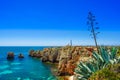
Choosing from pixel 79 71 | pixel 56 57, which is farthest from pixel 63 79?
pixel 56 57

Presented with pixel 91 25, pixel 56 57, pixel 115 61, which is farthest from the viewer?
pixel 56 57

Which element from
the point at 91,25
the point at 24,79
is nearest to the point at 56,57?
the point at 24,79

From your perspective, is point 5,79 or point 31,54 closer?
point 5,79

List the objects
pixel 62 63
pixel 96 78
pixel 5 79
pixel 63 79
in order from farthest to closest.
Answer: pixel 62 63, pixel 5 79, pixel 63 79, pixel 96 78

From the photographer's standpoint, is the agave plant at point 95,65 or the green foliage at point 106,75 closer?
the green foliage at point 106,75

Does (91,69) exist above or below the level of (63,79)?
above

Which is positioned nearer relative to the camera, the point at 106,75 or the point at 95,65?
the point at 106,75

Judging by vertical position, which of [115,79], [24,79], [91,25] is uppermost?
[91,25]

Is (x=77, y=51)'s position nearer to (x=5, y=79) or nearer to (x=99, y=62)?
(x=5, y=79)

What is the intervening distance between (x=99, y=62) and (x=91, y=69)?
838mm

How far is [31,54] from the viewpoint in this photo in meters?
114

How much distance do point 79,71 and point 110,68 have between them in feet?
11.6

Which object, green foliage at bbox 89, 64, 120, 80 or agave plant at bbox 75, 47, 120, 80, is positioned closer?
green foliage at bbox 89, 64, 120, 80

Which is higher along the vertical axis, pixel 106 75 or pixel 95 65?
pixel 95 65
